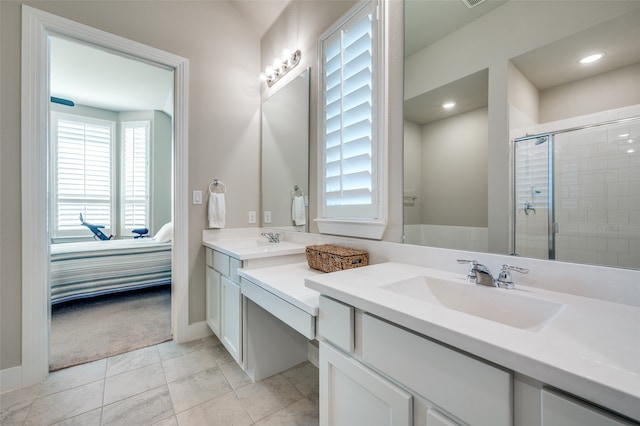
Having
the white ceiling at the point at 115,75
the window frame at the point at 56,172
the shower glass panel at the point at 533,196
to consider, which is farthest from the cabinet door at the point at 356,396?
the window frame at the point at 56,172

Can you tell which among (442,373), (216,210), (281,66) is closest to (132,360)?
(216,210)

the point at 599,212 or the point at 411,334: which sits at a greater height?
the point at 599,212

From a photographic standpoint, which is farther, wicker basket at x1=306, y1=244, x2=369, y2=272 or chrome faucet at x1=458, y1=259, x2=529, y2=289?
wicker basket at x1=306, y1=244, x2=369, y2=272

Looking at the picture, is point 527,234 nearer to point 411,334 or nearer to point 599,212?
point 599,212

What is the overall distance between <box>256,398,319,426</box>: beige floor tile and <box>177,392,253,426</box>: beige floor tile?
0.11m

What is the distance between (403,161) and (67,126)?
5439mm

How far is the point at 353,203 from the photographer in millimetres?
1554

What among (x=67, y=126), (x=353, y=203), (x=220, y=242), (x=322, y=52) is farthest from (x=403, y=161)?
(x=67, y=126)

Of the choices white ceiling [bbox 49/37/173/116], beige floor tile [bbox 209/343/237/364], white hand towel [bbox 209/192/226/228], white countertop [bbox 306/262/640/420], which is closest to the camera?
white countertop [bbox 306/262/640/420]

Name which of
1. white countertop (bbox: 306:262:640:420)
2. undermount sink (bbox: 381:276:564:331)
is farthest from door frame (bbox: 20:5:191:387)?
undermount sink (bbox: 381:276:564:331)

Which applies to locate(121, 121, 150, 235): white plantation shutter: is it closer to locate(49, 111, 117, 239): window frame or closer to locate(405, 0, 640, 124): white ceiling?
locate(49, 111, 117, 239): window frame

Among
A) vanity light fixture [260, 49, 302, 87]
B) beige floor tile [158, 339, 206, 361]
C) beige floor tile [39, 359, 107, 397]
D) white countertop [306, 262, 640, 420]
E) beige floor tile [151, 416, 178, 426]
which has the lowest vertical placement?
beige floor tile [151, 416, 178, 426]

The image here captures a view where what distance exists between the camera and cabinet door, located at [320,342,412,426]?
0.72m

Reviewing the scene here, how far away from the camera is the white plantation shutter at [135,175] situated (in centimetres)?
466
